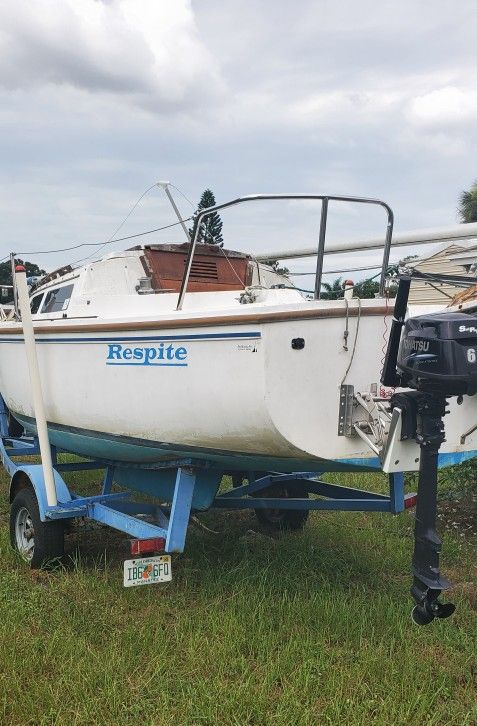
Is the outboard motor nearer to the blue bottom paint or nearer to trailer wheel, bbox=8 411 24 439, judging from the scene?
the blue bottom paint

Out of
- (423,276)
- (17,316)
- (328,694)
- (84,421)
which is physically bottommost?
(328,694)

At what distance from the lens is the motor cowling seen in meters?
2.80

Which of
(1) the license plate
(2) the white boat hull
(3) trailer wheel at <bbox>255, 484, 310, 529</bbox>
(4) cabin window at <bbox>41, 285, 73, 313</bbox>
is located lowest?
(3) trailer wheel at <bbox>255, 484, 310, 529</bbox>

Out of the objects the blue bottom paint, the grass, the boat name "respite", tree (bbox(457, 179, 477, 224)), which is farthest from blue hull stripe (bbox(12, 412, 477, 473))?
tree (bbox(457, 179, 477, 224))

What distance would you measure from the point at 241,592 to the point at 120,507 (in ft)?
3.06

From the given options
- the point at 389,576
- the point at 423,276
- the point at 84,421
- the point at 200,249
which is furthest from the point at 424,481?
the point at 200,249

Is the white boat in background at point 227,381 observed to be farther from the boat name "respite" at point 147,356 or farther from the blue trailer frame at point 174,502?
the blue trailer frame at point 174,502

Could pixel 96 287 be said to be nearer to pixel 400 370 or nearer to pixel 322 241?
pixel 322 241

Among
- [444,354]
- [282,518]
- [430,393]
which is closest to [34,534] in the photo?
[282,518]

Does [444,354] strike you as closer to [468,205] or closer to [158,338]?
[158,338]

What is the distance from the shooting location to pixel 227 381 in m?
3.42

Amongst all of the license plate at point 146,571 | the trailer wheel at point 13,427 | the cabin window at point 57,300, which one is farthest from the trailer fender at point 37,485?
the trailer wheel at point 13,427

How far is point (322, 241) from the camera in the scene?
3.87 m

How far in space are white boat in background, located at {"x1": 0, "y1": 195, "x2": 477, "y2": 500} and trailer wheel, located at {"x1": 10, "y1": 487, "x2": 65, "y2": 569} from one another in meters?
0.52
